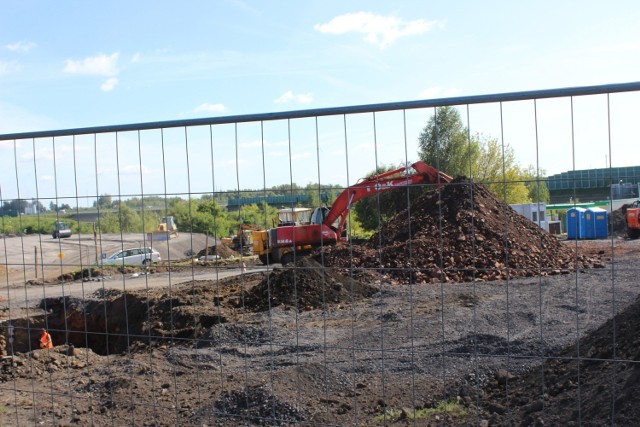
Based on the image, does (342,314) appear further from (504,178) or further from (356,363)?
(504,178)

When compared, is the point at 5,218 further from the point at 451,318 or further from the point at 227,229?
the point at 451,318

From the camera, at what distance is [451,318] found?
9.53 metres

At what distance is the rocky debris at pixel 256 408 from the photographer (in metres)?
5.92

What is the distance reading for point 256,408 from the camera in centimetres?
603

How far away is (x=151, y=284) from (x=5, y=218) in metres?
14.5

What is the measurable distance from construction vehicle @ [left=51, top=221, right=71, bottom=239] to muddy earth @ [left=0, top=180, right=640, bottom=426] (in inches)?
25.8

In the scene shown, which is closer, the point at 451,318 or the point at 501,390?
the point at 501,390

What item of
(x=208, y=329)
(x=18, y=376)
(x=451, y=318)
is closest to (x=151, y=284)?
(x=208, y=329)

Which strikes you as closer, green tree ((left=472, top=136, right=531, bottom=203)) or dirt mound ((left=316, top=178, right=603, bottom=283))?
green tree ((left=472, top=136, right=531, bottom=203))

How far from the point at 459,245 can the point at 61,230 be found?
1034 cm

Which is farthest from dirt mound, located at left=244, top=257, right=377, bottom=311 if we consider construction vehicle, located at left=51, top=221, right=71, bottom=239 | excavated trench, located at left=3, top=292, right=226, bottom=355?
construction vehicle, located at left=51, top=221, right=71, bottom=239

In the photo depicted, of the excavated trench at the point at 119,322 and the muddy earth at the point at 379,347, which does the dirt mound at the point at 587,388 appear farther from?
the excavated trench at the point at 119,322

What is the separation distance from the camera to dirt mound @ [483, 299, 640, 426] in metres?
4.16

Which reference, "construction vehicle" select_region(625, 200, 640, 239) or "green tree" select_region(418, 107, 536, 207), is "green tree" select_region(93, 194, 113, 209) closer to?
"green tree" select_region(418, 107, 536, 207)
